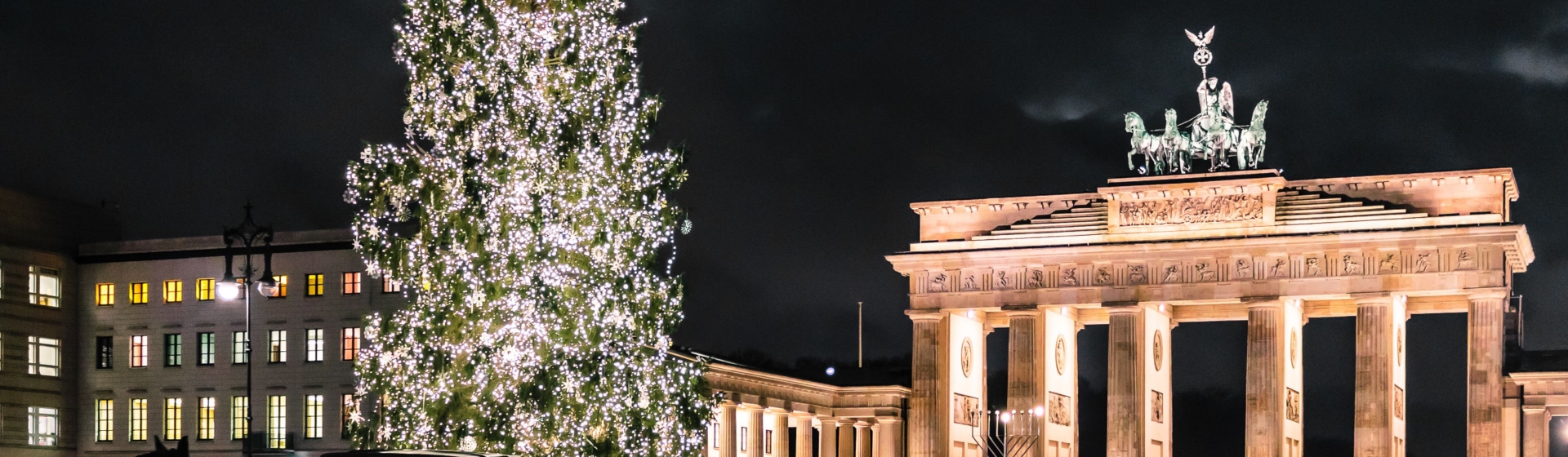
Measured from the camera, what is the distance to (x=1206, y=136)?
7725 centimetres

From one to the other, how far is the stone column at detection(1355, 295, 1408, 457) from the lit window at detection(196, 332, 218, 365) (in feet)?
128

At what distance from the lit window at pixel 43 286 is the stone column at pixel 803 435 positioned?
95.7 feet

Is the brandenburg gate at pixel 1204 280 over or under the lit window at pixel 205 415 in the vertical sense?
over

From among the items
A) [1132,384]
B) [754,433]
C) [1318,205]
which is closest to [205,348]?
[754,433]

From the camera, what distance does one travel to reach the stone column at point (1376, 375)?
7400 centimetres

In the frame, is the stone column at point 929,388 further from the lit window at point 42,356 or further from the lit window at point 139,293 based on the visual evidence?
the lit window at point 42,356

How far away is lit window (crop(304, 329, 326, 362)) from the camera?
64.7 meters

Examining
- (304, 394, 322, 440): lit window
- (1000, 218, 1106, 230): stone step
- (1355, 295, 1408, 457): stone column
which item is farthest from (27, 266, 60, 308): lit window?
(1355, 295, 1408, 457): stone column

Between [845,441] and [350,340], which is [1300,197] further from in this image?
[350,340]

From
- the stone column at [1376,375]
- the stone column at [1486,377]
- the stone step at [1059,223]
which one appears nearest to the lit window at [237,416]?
the stone step at [1059,223]

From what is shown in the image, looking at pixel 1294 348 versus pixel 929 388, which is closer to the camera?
pixel 1294 348

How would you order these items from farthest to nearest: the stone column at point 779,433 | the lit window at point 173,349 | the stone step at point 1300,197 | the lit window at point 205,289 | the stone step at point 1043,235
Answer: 1. the stone column at point 779,433
2. the stone step at point 1043,235
3. the stone step at point 1300,197
4. the lit window at point 173,349
5. the lit window at point 205,289

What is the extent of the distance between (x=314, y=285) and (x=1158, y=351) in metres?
33.1

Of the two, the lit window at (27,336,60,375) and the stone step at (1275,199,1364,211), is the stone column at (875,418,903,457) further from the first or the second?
the lit window at (27,336,60,375)
